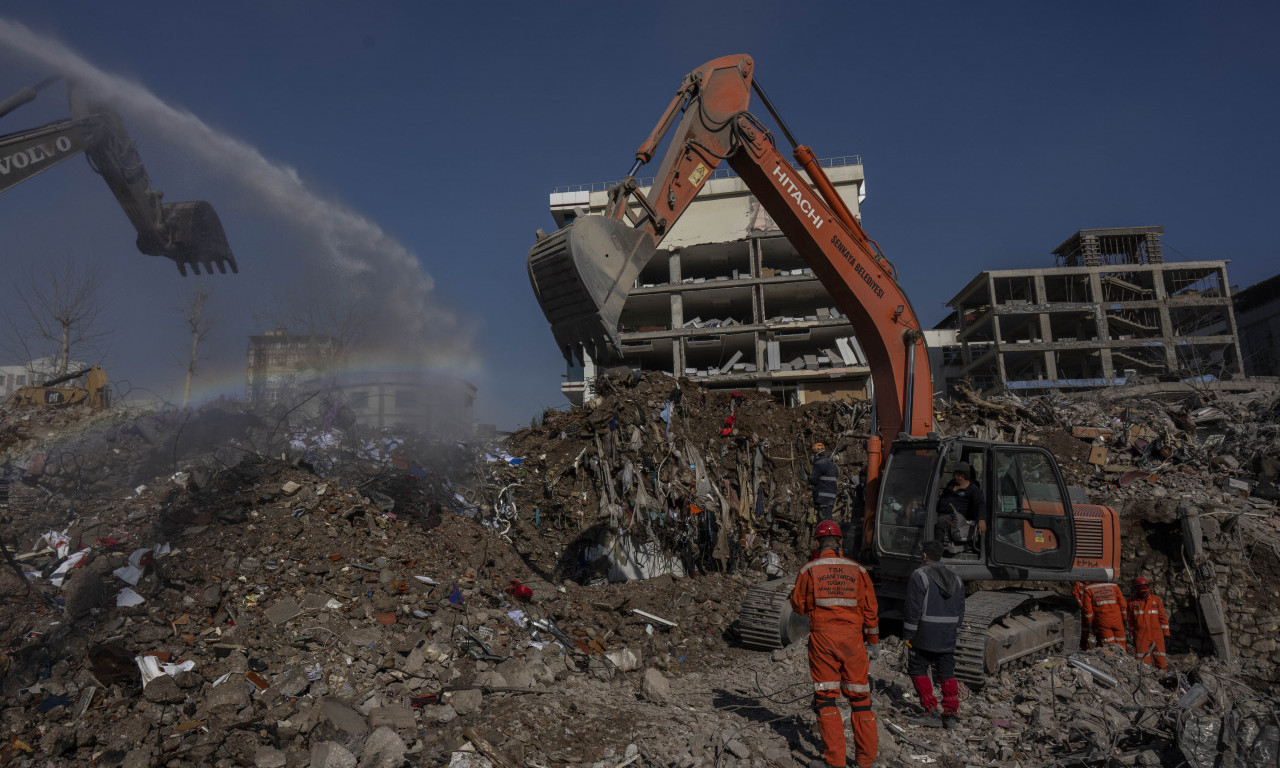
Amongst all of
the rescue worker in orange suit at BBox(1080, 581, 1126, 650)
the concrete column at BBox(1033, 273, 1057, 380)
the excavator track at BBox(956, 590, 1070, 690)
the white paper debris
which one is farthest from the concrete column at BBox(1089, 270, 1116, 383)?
the white paper debris

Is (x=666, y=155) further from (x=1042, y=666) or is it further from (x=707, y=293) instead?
(x=707, y=293)

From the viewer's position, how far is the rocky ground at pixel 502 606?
546 centimetres

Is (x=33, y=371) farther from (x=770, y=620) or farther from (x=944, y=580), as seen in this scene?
(x=944, y=580)

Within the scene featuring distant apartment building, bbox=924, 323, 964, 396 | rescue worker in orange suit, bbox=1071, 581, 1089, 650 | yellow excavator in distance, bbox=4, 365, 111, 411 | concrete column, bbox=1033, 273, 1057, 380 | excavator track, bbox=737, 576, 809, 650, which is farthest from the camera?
distant apartment building, bbox=924, 323, 964, 396

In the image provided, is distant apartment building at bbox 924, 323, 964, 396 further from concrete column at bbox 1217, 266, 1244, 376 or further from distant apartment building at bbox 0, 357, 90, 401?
distant apartment building at bbox 0, 357, 90, 401

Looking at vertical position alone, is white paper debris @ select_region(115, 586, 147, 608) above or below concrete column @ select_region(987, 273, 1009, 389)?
below

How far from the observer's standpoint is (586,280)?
20.3 feet

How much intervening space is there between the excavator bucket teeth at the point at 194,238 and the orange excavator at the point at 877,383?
161 inches

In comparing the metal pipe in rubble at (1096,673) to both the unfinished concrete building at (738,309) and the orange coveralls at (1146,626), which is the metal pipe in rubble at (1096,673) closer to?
the orange coveralls at (1146,626)

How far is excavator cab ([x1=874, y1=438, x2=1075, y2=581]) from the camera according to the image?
741cm

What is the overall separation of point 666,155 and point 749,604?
5041 millimetres

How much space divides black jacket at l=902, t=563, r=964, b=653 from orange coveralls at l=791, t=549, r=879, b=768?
0.83 metres

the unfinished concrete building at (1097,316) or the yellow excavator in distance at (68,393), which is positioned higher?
the unfinished concrete building at (1097,316)

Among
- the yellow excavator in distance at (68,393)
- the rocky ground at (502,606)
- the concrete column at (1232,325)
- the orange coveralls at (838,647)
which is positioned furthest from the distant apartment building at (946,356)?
the orange coveralls at (838,647)
